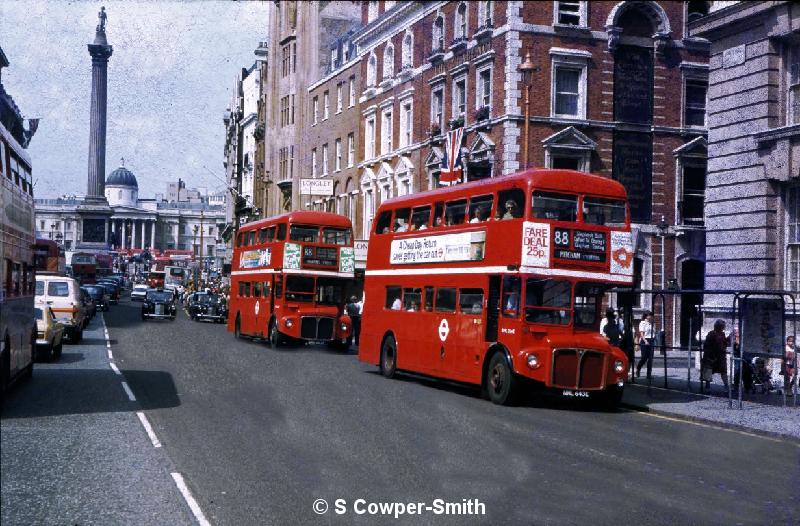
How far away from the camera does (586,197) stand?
1902cm

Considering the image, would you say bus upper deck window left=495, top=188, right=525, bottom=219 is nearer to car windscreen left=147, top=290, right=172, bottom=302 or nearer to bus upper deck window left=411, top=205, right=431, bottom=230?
bus upper deck window left=411, top=205, right=431, bottom=230

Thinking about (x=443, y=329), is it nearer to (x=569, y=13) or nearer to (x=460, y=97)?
(x=569, y=13)

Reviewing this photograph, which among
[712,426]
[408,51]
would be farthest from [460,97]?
[712,426]

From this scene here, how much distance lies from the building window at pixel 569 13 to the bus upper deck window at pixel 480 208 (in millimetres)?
21125

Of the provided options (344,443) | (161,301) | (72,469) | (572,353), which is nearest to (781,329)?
(572,353)

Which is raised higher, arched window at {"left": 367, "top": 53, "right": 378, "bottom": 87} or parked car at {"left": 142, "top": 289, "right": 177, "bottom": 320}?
arched window at {"left": 367, "top": 53, "right": 378, "bottom": 87}

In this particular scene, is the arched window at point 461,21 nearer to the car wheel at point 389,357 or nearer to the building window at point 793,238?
the car wheel at point 389,357

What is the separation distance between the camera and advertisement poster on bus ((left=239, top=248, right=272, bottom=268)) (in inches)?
1427

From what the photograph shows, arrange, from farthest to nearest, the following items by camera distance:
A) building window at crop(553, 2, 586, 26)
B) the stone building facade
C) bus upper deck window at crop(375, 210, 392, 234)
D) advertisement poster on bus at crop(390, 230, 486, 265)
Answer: building window at crop(553, 2, 586, 26)
bus upper deck window at crop(375, 210, 392, 234)
the stone building facade
advertisement poster on bus at crop(390, 230, 486, 265)

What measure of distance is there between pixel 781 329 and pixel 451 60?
89.9 feet

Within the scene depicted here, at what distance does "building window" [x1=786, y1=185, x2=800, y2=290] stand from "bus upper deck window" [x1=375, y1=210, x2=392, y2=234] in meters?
9.64

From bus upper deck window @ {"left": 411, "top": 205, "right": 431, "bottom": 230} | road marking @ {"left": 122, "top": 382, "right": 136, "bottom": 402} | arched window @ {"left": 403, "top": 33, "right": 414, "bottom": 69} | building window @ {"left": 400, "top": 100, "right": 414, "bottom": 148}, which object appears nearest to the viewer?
road marking @ {"left": 122, "top": 382, "right": 136, "bottom": 402}

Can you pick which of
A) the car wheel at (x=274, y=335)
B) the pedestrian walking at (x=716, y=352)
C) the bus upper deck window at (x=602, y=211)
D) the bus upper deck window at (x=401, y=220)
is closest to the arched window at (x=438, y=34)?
the car wheel at (x=274, y=335)

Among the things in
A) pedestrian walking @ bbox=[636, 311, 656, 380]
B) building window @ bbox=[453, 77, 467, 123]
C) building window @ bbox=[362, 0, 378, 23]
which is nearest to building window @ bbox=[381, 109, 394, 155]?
building window @ bbox=[362, 0, 378, 23]
